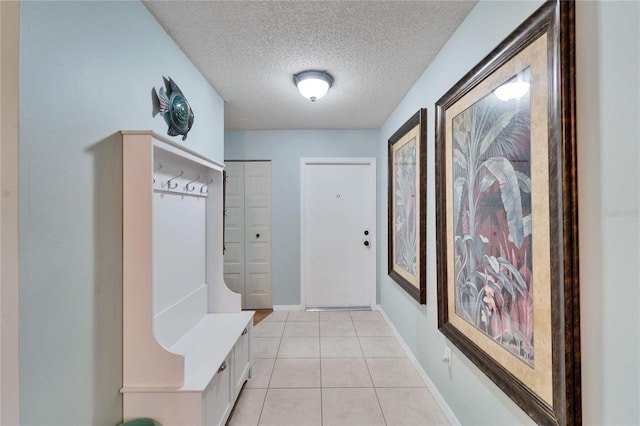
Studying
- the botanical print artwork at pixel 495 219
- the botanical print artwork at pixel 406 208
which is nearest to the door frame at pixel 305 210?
the botanical print artwork at pixel 406 208

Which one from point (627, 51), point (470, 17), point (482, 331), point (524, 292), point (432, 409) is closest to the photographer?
point (627, 51)

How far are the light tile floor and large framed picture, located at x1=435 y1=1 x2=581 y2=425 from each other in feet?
2.36

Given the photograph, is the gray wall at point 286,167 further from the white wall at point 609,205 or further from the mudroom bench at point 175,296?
the white wall at point 609,205

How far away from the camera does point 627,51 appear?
2.59ft

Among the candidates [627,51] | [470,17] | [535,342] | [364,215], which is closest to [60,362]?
[535,342]

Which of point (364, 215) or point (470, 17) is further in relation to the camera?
point (364, 215)

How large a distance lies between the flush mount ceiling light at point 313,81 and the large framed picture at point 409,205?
769 millimetres

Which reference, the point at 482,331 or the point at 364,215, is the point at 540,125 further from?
the point at 364,215

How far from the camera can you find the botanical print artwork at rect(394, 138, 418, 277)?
2.43 metres

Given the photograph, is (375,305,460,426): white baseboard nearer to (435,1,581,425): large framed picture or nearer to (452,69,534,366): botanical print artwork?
(435,1,581,425): large framed picture

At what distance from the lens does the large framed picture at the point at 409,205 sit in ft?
7.12

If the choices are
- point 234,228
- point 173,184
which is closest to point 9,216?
point 173,184

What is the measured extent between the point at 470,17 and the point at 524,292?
4.68 ft

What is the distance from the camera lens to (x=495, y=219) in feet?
4.34
